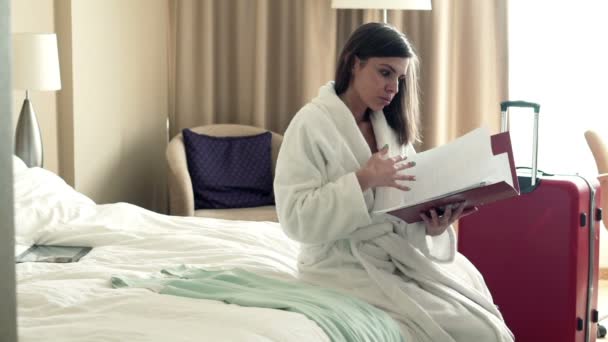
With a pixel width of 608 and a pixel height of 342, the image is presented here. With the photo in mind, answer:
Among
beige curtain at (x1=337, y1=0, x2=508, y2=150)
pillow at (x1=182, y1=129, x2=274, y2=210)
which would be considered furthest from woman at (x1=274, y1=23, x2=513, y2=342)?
beige curtain at (x1=337, y1=0, x2=508, y2=150)

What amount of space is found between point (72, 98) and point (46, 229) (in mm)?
1334

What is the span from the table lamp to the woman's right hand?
1.94 metres

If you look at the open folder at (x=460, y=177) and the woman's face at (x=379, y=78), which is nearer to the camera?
the open folder at (x=460, y=177)

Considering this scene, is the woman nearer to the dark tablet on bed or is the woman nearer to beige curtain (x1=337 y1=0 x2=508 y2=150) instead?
the dark tablet on bed

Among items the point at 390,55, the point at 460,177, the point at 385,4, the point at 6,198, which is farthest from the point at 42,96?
the point at 6,198

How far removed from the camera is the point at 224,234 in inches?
126

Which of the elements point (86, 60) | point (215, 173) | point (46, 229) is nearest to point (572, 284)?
point (46, 229)

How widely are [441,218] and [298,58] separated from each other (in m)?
3.02

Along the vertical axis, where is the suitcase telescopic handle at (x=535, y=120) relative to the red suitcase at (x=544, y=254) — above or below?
above

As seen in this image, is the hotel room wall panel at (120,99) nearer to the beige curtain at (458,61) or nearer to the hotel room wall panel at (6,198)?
the beige curtain at (458,61)

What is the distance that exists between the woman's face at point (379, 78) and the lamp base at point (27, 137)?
6.23 ft

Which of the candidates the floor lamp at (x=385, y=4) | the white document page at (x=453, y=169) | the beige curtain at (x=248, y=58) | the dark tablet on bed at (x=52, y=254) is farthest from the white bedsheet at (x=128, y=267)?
the beige curtain at (x=248, y=58)

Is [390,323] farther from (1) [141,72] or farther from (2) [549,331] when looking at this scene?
(1) [141,72]

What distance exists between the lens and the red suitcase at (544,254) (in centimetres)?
331
